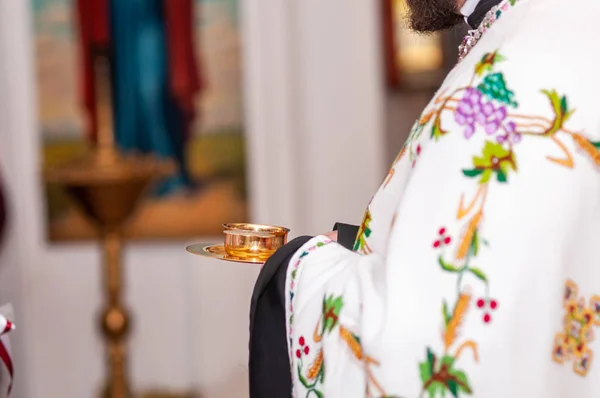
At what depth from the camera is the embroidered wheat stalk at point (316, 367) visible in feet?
4.09

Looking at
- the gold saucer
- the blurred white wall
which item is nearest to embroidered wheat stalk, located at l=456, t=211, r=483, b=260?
the gold saucer

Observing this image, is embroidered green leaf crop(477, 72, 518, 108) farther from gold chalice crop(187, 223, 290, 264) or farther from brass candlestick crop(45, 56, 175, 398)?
brass candlestick crop(45, 56, 175, 398)

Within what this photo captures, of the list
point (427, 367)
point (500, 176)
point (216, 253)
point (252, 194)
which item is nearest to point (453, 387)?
point (427, 367)

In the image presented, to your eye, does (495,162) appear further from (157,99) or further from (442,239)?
(157,99)

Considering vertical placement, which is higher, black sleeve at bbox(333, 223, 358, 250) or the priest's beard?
the priest's beard

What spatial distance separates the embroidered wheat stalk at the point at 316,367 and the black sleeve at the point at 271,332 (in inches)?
4.1

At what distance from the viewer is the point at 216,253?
1.43 metres

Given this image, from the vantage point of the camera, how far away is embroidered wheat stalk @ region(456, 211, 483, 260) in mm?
1098

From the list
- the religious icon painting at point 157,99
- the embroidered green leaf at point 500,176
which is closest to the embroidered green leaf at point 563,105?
the embroidered green leaf at point 500,176

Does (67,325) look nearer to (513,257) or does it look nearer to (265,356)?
(265,356)

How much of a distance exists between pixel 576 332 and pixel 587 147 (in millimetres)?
223

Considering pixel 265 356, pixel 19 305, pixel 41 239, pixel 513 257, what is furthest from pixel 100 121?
pixel 513 257

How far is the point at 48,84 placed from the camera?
13.0 ft

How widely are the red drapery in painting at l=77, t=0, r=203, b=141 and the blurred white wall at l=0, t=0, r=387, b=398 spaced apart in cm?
23
